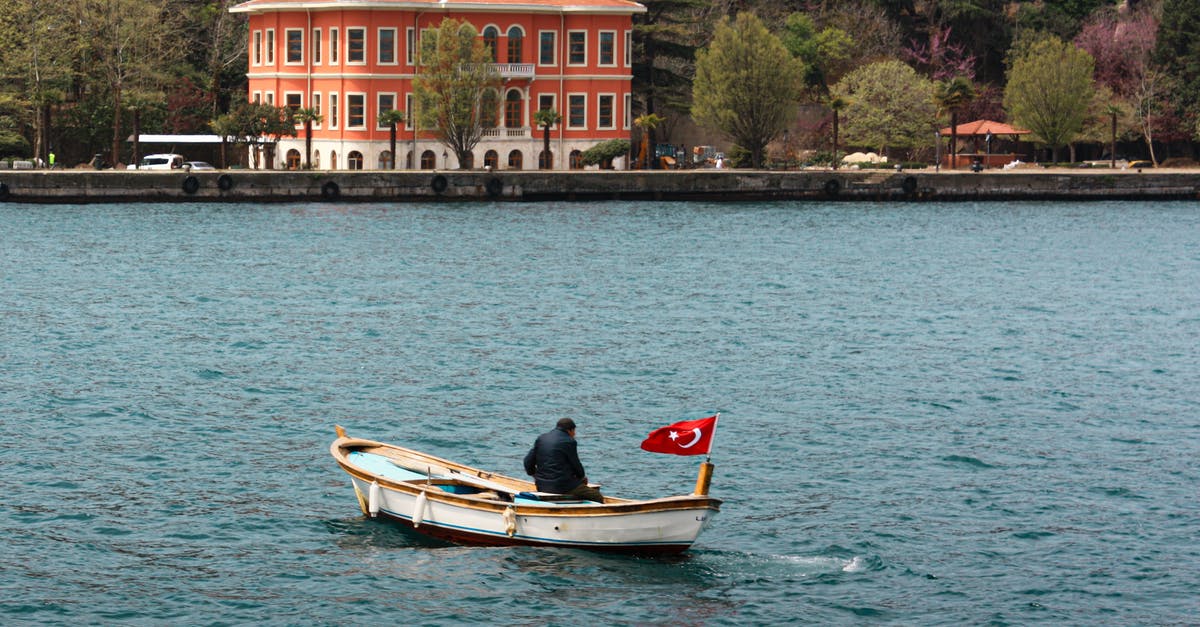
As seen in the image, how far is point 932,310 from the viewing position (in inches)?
1917

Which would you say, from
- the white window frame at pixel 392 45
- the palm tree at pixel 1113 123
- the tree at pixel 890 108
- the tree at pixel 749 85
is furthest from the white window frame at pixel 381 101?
the palm tree at pixel 1113 123

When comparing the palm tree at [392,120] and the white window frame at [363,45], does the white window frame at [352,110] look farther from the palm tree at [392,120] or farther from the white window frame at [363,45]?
the palm tree at [392,120]

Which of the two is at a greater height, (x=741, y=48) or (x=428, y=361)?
(x=741, y=48)

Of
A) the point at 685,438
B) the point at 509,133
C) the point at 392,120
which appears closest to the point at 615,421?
the point at 685,438

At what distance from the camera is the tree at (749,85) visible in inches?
3755

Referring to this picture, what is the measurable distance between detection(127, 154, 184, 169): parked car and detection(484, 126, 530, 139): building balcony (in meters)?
17.4

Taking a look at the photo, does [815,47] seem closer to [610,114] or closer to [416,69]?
[610,114]

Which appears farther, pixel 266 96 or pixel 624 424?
pixel 266 96

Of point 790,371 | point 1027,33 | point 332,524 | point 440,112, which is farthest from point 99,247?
point 1027,33

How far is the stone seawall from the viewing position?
82.4 m

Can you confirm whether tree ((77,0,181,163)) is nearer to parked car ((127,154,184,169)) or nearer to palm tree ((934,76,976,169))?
parked car ((127,154,184,169))

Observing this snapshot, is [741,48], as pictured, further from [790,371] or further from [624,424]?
[624,424]

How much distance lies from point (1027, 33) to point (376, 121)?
4295cm

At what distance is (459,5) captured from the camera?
95312 millimetres
